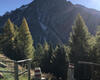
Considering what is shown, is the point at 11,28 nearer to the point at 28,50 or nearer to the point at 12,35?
the point at 12,35

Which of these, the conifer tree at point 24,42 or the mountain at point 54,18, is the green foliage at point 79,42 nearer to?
the conifer tree at point 24,42

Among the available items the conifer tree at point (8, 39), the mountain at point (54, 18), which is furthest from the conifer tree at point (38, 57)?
the mountain at point (54, 18)

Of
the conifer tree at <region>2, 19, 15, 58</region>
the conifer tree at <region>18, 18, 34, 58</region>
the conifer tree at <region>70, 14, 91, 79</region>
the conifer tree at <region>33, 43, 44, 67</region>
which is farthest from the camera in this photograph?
the conifer tree at <region>33, 43, 44, 67</region>

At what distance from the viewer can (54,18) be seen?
463 feet

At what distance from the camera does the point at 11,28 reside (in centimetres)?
2430

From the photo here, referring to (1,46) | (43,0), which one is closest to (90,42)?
(1,46)

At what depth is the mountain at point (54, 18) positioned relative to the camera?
4651 inches

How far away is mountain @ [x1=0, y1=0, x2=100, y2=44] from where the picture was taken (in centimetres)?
11812

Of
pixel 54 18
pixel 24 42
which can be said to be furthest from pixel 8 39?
pixel 54 18

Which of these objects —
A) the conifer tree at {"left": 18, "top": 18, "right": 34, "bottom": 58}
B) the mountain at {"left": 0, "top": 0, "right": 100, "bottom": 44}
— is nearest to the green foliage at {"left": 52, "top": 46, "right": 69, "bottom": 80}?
the conifer tree at {"left": 18, "top": 18, "right": 34, "bottom": 58}

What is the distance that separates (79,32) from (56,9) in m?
130

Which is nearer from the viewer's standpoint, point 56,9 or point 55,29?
point 55,29

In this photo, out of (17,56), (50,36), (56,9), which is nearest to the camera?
(17,56)

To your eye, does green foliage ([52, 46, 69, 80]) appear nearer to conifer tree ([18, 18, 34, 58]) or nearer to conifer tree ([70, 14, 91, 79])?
Result: conifer tree ([70, 14, 91, 79])
